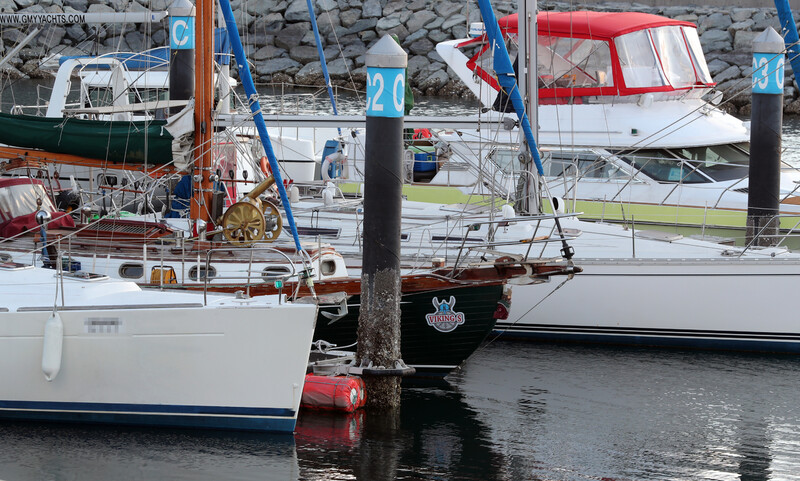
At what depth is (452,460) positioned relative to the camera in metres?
10.9

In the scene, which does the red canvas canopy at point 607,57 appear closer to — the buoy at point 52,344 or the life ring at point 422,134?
the life ring at point 422,134

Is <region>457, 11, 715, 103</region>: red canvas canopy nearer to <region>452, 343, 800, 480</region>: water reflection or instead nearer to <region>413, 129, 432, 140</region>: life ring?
<region>413, 129, 432, 140</region>: life ring

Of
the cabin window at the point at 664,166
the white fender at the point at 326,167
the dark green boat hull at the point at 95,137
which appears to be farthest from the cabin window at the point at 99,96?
the cabin window at the point at 664,166

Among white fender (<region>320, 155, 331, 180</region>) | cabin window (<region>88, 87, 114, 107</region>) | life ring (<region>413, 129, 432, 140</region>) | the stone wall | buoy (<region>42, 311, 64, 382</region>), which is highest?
the stone wall

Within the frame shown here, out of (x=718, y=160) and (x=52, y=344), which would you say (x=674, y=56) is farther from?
(x=52, y=344)

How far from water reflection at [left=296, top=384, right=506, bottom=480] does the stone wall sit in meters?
30.0

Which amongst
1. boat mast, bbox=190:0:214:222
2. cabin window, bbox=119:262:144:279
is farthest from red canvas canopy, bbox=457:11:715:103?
cabin window, bbox=119:262:144:279

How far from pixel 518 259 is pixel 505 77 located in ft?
8.76

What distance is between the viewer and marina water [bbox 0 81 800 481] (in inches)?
411

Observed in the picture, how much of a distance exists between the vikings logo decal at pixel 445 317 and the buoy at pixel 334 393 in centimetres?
130

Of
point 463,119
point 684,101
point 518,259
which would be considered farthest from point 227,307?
point 684,101

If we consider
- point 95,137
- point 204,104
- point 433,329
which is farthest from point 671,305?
point 95,137

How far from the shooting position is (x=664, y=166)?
59.7 ft

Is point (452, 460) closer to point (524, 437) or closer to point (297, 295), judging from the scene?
point (524, 437)
